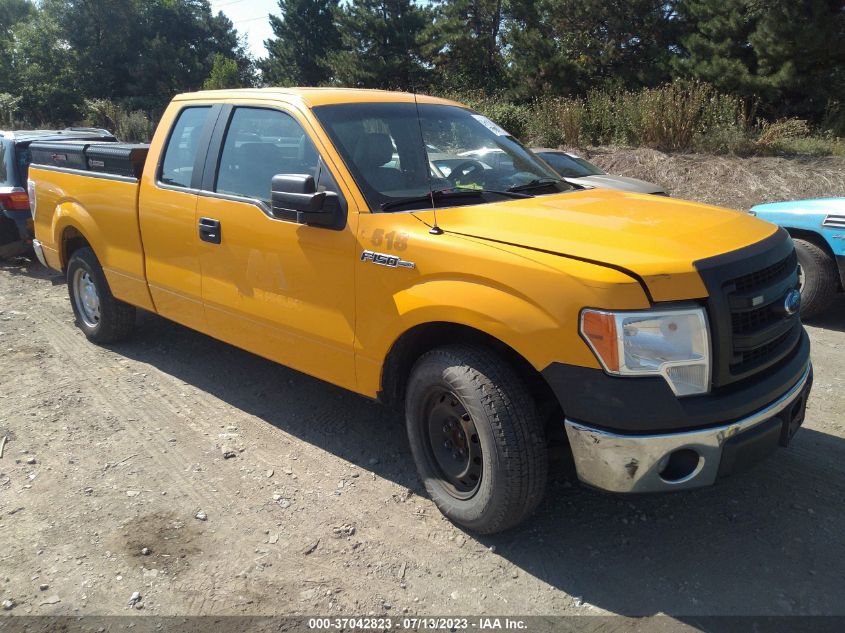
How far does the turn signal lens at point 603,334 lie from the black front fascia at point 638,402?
0.06 meters

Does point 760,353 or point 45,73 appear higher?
point 45,73

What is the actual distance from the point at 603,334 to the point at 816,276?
181 inches

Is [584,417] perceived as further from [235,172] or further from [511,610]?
[235,172]

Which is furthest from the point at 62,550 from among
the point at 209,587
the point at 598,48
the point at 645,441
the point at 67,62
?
the point at 67,62

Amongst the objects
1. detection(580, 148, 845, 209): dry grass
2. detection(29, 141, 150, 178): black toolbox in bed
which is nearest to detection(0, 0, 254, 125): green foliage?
detection(580, 148, 845, 209): dry grass

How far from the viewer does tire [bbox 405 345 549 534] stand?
9.55 feet

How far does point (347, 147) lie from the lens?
11.9ft

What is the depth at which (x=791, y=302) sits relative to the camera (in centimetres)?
309

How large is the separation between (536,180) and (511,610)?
2407mm

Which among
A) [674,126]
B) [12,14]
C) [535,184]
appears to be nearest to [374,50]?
[674,126]

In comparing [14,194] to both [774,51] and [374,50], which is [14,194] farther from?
[374,50]

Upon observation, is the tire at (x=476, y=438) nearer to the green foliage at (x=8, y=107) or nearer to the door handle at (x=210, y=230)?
the door handle at (x=210, y=230)

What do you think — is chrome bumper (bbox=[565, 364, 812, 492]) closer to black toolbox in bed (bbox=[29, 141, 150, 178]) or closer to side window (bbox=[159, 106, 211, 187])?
side window (bbox=[159, 106, 211, 187])

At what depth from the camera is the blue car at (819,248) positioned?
6023 mm
